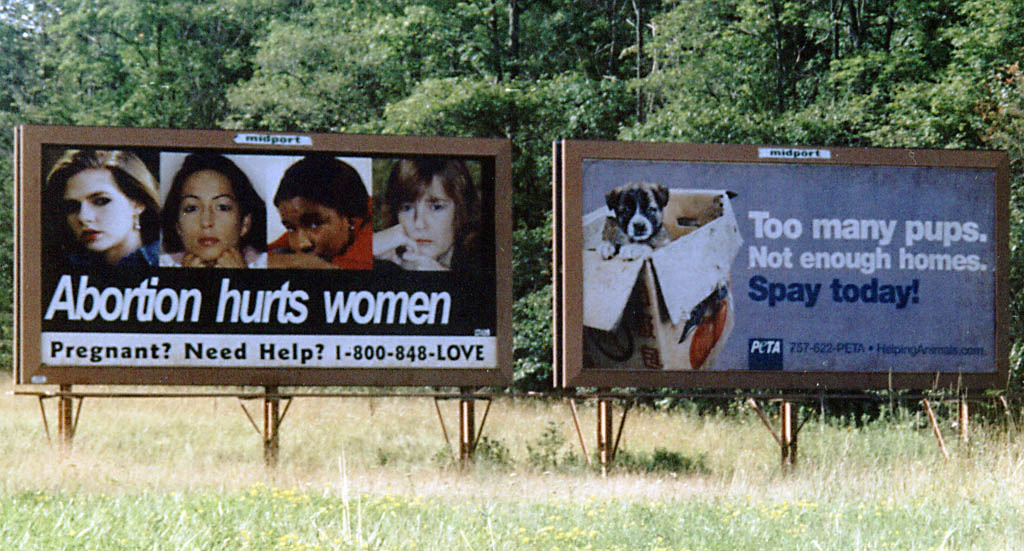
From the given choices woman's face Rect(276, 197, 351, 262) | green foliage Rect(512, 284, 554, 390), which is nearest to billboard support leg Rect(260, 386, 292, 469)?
woman's face Rect(276, 197, 351, 262)

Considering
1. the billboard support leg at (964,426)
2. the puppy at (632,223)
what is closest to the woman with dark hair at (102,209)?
the puppy at (632,223)

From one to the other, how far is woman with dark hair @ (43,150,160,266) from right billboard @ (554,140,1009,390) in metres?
4.60

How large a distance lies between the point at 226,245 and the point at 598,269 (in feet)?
13.7

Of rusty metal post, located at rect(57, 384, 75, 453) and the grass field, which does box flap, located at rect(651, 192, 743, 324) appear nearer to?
the grass field

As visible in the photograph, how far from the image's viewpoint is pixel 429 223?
15320mm

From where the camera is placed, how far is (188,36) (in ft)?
154

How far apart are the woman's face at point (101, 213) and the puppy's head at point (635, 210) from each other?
5.29 meters

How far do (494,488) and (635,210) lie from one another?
4119 mm

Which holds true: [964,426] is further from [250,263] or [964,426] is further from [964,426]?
[250,263]

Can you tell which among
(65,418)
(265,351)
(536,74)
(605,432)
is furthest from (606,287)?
(536,74)

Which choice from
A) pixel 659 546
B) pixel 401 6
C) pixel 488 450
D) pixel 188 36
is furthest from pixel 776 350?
pixel 188 36

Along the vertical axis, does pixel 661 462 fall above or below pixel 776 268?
below

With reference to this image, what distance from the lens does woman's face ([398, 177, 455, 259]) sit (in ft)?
50.1

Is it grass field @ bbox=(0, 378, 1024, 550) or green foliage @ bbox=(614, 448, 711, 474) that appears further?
green foliage @ bbox=(614, 448, 711, 474)
